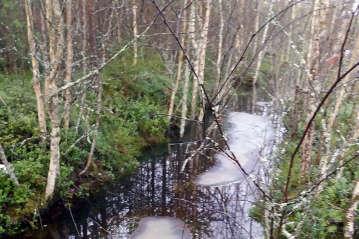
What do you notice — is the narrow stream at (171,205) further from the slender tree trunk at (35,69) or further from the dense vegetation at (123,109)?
the slender tree trunk at (35,69)

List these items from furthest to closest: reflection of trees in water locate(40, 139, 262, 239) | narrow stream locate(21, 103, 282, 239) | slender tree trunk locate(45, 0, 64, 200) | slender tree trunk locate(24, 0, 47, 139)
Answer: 1. reflection of trees in water locate(40, 139, 262, 239)
2. narrow stream locate(21, 103, 282, 239)
3. slender tree trunk locate(24, 0, 47, 139)
4. slender tree trunk locate(45, 0, 64, 200)

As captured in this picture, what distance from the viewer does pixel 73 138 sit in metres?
9.18

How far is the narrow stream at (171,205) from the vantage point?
729cm

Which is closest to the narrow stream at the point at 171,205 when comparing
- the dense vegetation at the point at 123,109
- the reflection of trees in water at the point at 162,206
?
the reflection of trees in water at the point at 162,206

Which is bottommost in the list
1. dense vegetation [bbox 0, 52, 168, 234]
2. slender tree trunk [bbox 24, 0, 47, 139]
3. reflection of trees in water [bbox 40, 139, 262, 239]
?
reflection of trees in water [bbox 40, 139, 262, 239]

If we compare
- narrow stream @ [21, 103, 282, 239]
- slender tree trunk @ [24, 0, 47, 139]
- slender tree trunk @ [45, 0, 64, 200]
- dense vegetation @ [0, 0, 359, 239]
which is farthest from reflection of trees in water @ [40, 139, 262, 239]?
slender tree trunk @ [24, 0, 47, 139]

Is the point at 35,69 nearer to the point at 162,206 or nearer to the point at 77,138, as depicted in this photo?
the point at 77,138

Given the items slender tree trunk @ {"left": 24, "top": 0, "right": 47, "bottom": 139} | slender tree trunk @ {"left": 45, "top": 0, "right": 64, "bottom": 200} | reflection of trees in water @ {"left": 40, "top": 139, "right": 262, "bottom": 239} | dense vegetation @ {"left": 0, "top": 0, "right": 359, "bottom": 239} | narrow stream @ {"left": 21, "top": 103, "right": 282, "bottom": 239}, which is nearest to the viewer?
dense vegetation @ {"left": 0, "top": 0, "right": 359, "bottom": 239}

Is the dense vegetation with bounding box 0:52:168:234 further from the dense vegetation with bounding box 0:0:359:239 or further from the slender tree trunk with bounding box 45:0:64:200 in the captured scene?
the slender tree trunk with bounding box 45:0:64:200

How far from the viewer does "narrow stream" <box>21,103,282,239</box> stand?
7.29 m

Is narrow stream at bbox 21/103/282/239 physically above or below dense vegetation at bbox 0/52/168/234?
below

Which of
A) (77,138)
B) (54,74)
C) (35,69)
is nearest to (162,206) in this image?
(77,138)

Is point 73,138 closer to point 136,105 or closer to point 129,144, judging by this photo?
point 129,144

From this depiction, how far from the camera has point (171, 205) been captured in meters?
8.36
